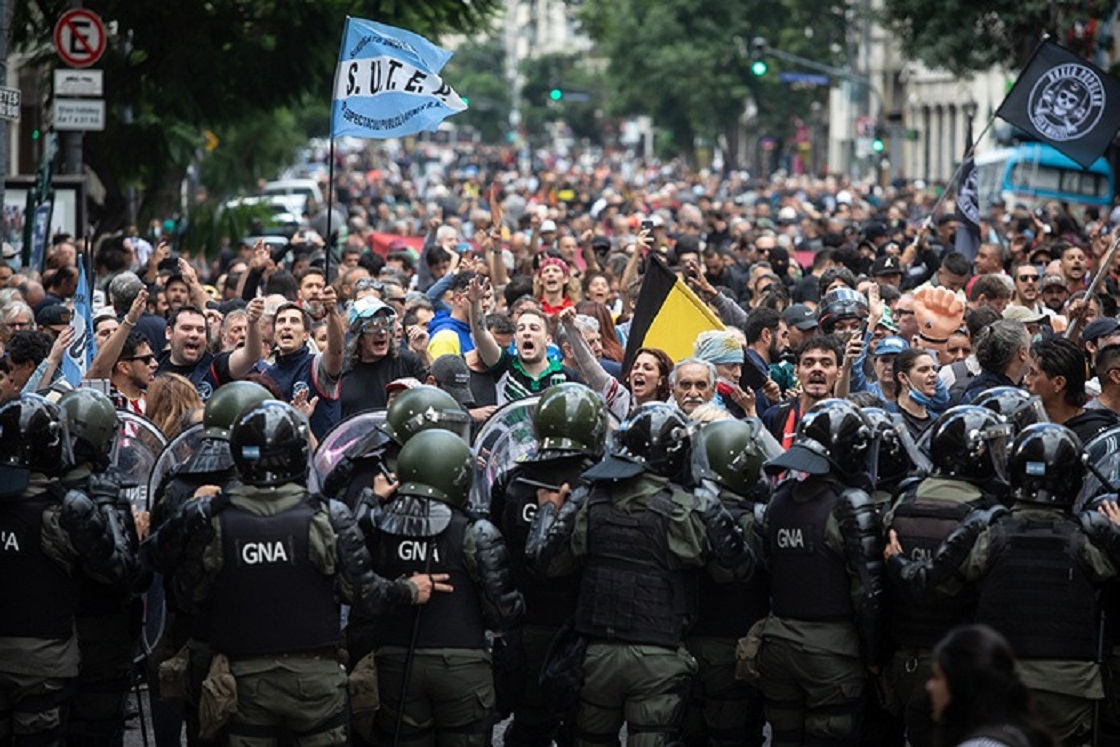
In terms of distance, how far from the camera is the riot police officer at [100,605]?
8086 millimetres

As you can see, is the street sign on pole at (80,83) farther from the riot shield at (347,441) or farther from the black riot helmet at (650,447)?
the black riot helmet at (650,447)

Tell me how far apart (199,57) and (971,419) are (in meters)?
17.5

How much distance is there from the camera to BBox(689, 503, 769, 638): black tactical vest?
8.36 metres

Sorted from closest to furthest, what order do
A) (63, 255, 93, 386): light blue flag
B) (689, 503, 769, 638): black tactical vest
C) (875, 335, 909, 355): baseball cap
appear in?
(689, 503, 769, 638): black tactical vest
(875, 335, 909, 355): baseball cap
(63, 255, 93, 386): light blue flag

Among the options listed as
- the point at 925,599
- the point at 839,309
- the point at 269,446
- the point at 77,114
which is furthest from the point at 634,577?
the point at 77,114

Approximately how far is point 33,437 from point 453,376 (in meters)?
3.20

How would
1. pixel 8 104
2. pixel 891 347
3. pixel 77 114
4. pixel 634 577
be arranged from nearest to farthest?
pixel 634 577 < pixel 891 347 < pixel 8 104 < pixel 77 114

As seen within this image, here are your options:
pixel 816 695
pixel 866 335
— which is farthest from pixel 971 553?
pixel 866 335

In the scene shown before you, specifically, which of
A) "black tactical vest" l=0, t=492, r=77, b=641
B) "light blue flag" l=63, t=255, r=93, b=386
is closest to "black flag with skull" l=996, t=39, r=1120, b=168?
"light blue flag" l=63, t=255, r=93, b=386

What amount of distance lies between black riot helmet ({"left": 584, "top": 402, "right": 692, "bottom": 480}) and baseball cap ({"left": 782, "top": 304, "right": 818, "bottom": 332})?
14.2 ft

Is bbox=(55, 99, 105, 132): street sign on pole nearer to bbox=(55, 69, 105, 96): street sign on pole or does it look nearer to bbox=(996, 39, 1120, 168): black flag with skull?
bbox=(55, 69, 105, 96): street sign on pole

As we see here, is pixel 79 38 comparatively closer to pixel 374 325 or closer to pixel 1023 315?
pixel 374 325

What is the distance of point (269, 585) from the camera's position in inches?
294

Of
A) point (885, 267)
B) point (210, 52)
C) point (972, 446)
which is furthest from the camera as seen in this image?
point (210, 52)
